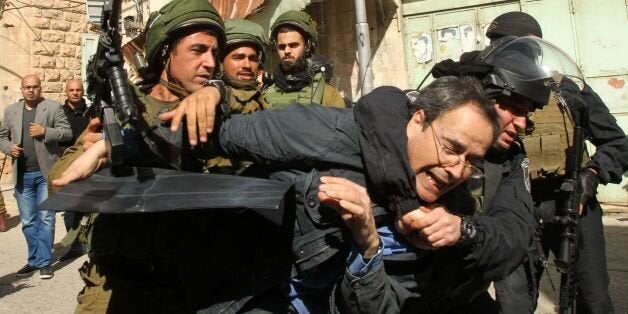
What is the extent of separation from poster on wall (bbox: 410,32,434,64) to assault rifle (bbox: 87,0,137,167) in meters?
6.89

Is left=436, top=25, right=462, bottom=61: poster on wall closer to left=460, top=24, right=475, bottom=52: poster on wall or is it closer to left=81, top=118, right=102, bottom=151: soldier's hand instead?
left=460, top=24, right=475, bottom=52: poster on wall

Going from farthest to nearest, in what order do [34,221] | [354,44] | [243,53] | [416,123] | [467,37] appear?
[354,44] → [467,37] → [34,221] → [243,53] → [416,123]

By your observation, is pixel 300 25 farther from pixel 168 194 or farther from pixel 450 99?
pixel 168 194

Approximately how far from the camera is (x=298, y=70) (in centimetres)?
333

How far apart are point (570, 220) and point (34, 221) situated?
4.97 metres

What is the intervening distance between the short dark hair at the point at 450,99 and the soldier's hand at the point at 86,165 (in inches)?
36.7

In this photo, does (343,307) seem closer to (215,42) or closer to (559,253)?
(215,42)

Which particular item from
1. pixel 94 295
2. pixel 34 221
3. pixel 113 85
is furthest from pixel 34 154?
pixel 113 85

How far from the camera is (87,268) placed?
220 centimetres

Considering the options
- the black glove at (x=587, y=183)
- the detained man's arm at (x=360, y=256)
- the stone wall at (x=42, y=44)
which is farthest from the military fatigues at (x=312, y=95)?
the stone wall at (x=42, y=44)

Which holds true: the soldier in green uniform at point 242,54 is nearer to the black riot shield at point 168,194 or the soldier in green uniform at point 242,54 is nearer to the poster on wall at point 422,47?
the black riot shield at point 168,194

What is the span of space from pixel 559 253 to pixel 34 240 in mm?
4891

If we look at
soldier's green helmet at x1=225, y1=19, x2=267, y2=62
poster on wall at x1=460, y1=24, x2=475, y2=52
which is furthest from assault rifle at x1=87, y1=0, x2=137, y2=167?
poster on wall at x1=460, y1=24, x2=475, y2=52

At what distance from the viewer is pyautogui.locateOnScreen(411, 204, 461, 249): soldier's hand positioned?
53.5 inches
